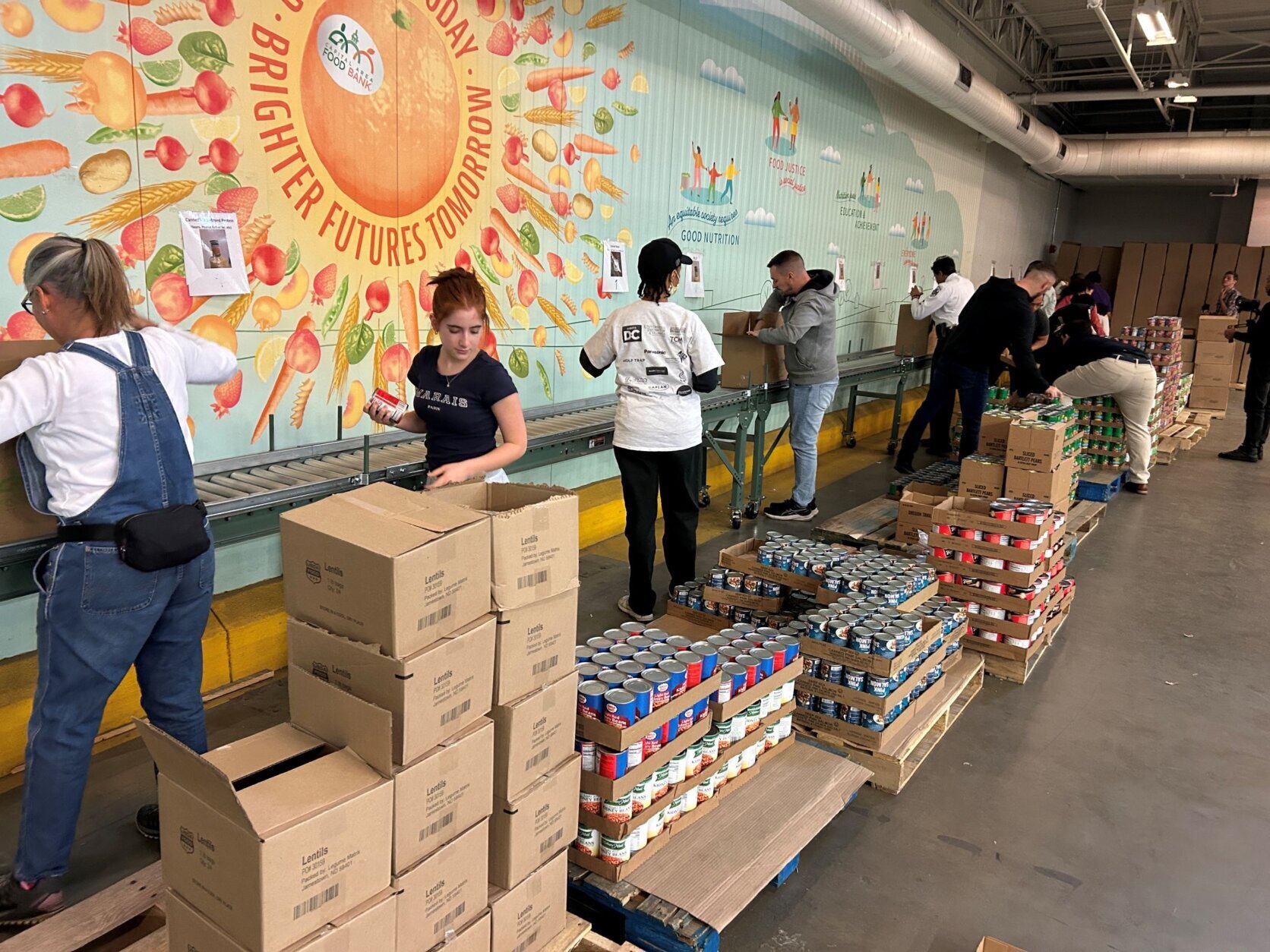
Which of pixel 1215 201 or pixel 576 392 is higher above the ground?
pixel 1215 201

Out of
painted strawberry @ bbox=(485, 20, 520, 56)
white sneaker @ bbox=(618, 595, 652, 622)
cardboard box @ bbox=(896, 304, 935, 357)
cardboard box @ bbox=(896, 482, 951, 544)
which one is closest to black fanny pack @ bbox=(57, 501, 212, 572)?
white sneaker @ bbox=(618, 595, 652, 622)

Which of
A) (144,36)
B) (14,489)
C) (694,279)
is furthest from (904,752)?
(694,279)

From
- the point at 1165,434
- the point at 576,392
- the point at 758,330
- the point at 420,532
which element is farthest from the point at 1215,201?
the point at 420,532

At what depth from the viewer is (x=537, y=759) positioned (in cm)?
195

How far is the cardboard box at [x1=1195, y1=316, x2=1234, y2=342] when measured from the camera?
11.5 meters

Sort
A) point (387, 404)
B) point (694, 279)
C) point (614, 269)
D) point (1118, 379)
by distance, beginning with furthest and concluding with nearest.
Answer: point (1118, 379), point (694, 279), point (614, 269), point (387, 404)

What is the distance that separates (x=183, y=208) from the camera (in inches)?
126

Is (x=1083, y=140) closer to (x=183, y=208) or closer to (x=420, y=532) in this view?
(x=183, y=208)

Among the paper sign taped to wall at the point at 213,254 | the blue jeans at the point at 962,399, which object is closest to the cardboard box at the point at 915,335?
the blue jeans at the point at 962,399

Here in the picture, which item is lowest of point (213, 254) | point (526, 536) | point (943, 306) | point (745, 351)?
point (526, 536)

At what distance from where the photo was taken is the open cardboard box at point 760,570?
3.72m

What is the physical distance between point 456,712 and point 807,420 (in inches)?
181

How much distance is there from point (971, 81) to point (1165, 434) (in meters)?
4.19

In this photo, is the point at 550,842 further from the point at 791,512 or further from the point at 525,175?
the point at 791,512
